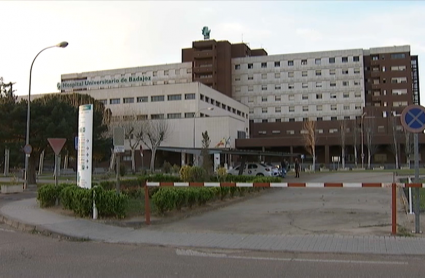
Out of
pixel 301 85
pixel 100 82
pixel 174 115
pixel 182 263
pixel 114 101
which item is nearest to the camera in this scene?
pixel 182 263

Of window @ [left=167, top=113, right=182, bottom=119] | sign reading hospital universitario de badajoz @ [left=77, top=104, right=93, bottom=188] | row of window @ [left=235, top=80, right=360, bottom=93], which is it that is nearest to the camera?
sign reading hospital universitario de badajoz @ [left=77, top=104, right=93, bottom=188]

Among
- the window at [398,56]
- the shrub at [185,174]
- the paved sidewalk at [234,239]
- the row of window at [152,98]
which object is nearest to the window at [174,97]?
the row of window at [152,98]

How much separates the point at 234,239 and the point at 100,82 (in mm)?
85295

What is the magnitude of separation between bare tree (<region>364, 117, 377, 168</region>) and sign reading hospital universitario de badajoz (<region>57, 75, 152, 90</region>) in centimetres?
4675

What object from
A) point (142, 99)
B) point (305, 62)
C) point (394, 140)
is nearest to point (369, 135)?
point (394, 140)

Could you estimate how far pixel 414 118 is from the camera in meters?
9.42

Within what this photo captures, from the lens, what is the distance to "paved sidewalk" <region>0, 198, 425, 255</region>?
793 cm

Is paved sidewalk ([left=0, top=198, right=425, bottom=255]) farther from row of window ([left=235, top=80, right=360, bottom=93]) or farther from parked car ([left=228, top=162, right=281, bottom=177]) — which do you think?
row of window ([left=235, top=80, right=360, bottom=93])

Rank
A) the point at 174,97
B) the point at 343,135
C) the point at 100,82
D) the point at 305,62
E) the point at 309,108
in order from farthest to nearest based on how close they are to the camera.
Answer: the point at 305,62 → the point at 309,108 → the point at 100,82 → the point at 174,97 → the point at 343,135

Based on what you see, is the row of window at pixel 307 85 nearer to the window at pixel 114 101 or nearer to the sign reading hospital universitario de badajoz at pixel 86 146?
the window at pixel 114 101

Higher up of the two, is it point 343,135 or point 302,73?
point 302,73

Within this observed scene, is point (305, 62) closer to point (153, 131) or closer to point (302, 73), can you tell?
point (302, 73)

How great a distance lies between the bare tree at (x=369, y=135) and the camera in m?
69.0

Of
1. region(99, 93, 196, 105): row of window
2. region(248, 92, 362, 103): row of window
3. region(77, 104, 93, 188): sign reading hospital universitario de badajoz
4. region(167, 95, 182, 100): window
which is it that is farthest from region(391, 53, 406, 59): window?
region(77, 104, 93, 188): sign reading hospital universitario de badajoz
